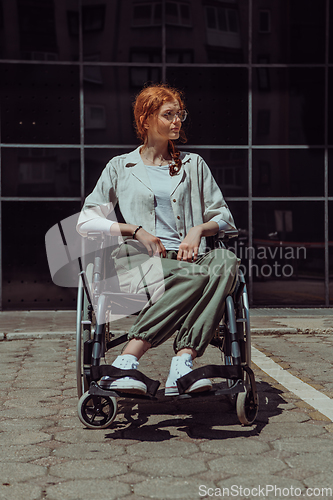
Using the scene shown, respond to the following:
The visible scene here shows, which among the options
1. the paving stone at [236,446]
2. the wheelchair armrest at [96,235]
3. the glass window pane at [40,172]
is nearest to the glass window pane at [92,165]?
the glass window pane at [40,172]

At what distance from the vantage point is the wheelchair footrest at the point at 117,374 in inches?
117

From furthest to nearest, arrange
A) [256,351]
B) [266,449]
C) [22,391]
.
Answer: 1. [256,351]
2. [22,391]
3. [266,449]

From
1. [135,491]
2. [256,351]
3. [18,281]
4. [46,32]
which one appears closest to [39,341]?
[256,351]

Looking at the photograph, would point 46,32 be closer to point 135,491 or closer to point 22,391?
point 22,391

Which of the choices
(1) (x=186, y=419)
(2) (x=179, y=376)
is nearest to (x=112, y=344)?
(1) (x=186, y=419)

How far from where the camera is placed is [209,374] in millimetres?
A: 2992

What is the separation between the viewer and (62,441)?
306cm

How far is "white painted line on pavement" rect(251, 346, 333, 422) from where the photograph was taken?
371 cm

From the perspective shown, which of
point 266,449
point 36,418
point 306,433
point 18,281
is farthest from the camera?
point 18,281

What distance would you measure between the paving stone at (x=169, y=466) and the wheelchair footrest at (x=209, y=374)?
35 cm

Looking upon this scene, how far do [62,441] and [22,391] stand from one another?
125cm

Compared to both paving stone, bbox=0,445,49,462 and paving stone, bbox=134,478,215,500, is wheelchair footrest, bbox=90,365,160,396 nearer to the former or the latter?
paving stone, bbox=0,445,49,462

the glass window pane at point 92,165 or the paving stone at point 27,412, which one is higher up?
the glass window pane at point 92,165

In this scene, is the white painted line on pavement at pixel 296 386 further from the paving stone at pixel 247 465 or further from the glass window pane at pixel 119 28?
the glass window pane at pixel 119 28
